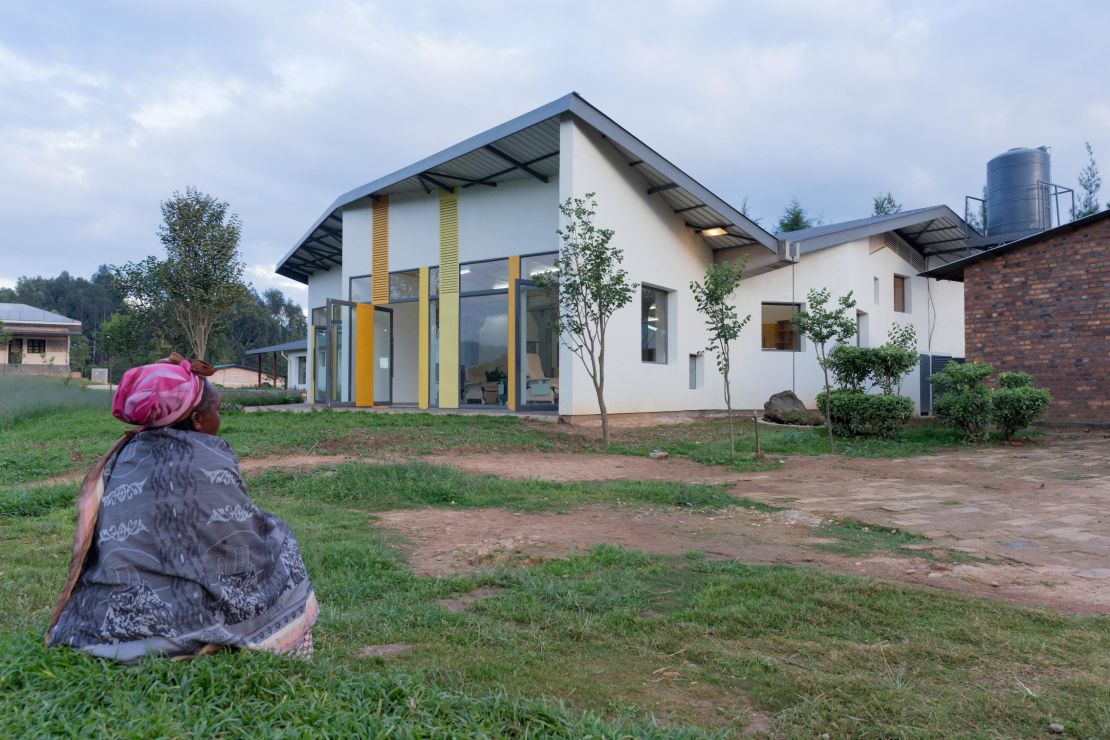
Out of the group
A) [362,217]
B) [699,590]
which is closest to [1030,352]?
[699,590]

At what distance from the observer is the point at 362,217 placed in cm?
1794

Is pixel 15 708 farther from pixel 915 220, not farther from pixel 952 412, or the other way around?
pixel 915 220

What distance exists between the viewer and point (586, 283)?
38.1 ft

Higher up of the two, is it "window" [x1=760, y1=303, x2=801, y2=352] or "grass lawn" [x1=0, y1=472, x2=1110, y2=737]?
"window" [x1=760, y1=303, x2=801, y2=352]

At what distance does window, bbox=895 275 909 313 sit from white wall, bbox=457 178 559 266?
12195 millimetres

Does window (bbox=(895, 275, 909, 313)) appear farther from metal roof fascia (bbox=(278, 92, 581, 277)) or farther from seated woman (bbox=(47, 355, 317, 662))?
seated woman (bbox=(47, 355, 317, 662))

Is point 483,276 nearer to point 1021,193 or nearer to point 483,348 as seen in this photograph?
point 483,348

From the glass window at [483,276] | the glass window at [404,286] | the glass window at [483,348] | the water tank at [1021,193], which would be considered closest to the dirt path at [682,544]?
the glass window at [483,348]

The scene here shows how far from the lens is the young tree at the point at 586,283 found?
38.0 feet

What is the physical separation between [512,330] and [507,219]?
2544 millimetres

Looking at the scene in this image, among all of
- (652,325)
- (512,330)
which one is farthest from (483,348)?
(652,325)

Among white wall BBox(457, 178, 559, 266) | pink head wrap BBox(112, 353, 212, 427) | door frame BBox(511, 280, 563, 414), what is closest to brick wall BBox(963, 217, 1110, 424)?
white wall BBox(457, 178, 559, 266)

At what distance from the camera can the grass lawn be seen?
6.71 feet

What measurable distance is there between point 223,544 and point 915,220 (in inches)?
812
